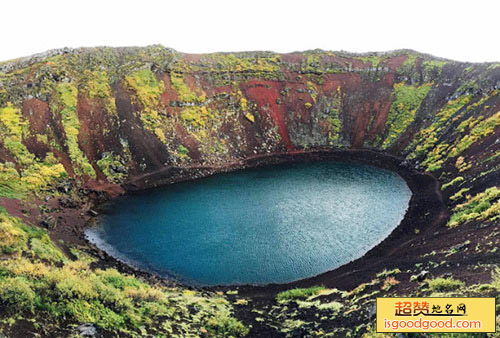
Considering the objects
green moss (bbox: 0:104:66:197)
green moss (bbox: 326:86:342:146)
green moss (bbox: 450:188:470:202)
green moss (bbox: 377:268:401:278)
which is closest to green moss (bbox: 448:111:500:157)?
green moss (bbox: 450:188:470:202)

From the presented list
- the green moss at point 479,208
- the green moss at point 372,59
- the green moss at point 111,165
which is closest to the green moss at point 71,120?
the green moss at point 111,165

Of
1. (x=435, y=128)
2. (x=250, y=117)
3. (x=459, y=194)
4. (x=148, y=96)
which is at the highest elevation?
(x=250, y=117)

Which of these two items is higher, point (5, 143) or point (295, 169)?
point (295, 169)

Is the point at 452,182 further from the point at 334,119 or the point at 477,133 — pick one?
the point at 334,119

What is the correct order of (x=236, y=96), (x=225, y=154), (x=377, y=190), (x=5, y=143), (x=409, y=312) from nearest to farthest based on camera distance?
(x=409, y=312), (x=5, y=143), (x=377, y=190), (x=225, y=154), (x=236, y=96)

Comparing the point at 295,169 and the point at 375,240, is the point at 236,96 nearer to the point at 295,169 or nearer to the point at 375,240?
the point at 295,169

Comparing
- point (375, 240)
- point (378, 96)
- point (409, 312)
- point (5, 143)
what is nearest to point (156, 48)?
point (5, 143)

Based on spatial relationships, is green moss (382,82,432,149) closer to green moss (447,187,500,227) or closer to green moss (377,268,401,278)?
green moss (447,187,500,227)

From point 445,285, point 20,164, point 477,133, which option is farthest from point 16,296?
point 477,133
